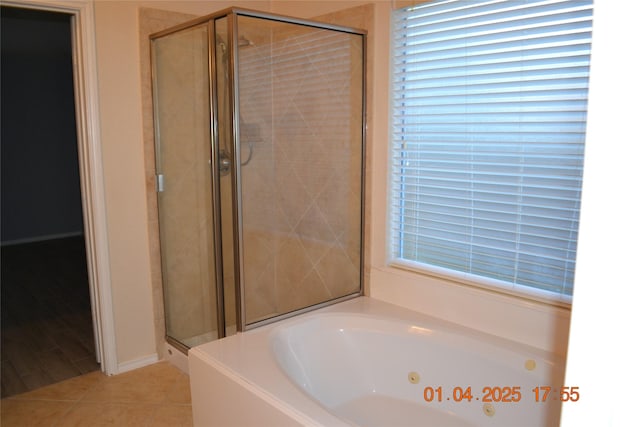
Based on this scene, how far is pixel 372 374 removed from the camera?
2447 mm

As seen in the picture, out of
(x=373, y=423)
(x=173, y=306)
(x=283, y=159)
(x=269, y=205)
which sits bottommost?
(x=373, y=423)

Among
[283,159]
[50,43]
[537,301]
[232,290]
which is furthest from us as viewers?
[50,43]

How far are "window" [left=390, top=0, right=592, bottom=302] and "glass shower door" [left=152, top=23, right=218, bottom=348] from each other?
99 centimetres

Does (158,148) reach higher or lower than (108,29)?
lower

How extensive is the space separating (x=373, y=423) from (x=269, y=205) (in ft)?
3.87

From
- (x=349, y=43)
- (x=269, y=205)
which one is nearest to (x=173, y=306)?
(x=269, y=205)

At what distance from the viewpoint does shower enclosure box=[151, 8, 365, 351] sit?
96.4 inches

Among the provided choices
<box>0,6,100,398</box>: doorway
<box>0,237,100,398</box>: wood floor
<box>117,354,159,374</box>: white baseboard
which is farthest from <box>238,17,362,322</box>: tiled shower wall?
<box>0,6,100,398</box>: doorway

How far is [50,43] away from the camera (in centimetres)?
525

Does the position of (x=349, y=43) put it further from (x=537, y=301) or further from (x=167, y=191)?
(x=537, y=301)

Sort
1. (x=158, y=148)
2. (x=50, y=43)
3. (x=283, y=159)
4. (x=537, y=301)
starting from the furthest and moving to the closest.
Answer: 1. (x=50, y=43)
2. (x=158, y=148)
3. (x=283, y=159)
4. (x=537, y=301)

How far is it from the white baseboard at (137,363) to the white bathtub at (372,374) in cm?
98
